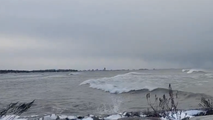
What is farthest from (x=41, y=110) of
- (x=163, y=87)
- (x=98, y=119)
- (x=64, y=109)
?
(x=163, y=87)

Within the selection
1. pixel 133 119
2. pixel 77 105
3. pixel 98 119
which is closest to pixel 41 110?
pixel 77 105

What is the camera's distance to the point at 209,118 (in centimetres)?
703

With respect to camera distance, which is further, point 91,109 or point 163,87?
point 163,87

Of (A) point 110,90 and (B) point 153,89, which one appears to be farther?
(A) point 110,90

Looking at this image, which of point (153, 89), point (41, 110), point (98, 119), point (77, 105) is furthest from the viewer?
point (153, 89)

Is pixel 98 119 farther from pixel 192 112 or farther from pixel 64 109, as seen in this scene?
pixel 64 109

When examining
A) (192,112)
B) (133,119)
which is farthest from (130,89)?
(133,119)

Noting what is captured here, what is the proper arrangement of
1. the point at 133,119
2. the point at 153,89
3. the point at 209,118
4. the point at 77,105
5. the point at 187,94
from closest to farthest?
the point at 209,118, the point at 133,119, the point at 77,105, the point at 187,94, the point at 153,89

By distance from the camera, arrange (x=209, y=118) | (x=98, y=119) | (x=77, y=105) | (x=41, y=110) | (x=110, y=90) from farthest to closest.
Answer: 1. (x=110, y=90)
2. (x=77, y=105)
3. (x=41, y=110)
4. (x=98, y=119)
5. (x=209, y=118)

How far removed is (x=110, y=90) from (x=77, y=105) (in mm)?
9601

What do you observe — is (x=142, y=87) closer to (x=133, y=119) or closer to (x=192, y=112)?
(x=192, y=112)

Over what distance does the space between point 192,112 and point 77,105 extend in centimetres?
762

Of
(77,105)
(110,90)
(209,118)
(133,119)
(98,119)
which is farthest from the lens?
(110,90)

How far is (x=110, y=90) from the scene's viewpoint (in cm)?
2705
